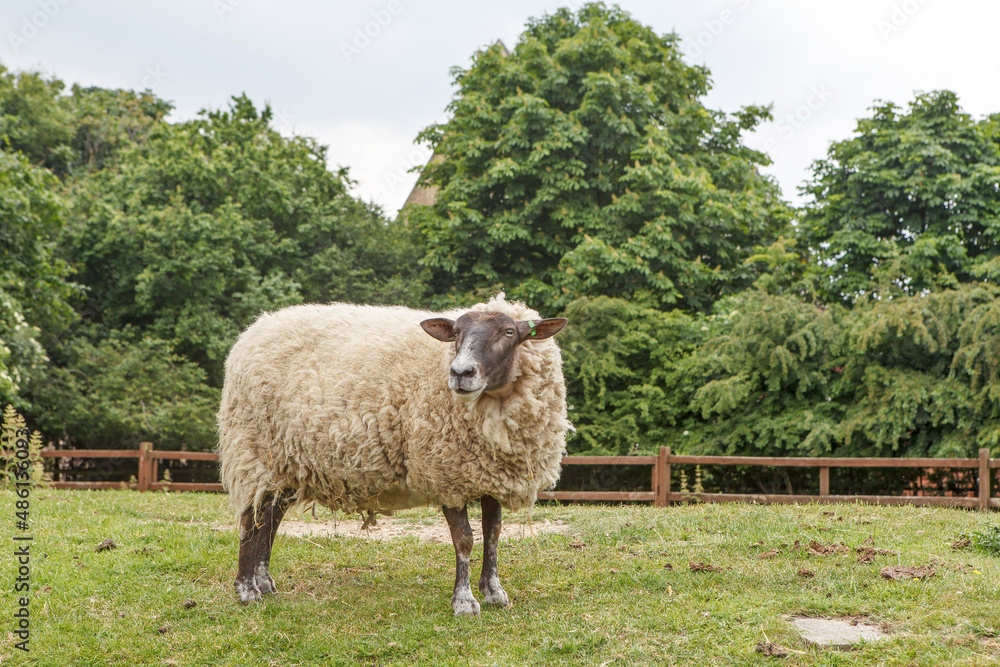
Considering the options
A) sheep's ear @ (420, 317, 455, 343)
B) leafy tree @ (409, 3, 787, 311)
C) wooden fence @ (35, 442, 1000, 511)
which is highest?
leafy tree @ (409, 3, 787, 311)

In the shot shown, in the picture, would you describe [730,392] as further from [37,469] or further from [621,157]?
[37,469]

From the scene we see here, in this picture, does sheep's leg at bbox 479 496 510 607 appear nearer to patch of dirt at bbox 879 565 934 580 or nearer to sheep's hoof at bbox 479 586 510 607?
sheep's hoof at bbox 479 586 510 607

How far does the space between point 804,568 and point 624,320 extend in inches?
362

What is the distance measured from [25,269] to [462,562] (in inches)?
496

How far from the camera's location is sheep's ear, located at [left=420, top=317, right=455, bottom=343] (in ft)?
20.5

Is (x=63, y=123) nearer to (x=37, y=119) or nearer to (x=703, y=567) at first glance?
(x=37, y=119)

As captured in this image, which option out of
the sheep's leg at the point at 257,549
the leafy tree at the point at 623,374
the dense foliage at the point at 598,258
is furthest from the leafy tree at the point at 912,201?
the sheep's leg at the point at 257,549

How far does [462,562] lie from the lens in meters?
6.07

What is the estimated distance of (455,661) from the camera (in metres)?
5.11

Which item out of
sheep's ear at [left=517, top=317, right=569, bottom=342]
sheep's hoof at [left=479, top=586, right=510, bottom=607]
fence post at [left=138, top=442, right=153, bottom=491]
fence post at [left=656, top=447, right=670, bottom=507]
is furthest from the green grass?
fence post at [left=138, top=442, right=153, bottom=491]

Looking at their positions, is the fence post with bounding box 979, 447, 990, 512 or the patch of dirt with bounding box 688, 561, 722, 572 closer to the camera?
the patch of dirt with bounding box 688, 561, 722, 572

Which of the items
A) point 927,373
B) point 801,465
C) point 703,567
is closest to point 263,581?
point 703,567

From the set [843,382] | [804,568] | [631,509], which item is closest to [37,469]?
[631,509]

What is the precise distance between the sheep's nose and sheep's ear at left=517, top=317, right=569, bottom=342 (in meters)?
0.66
